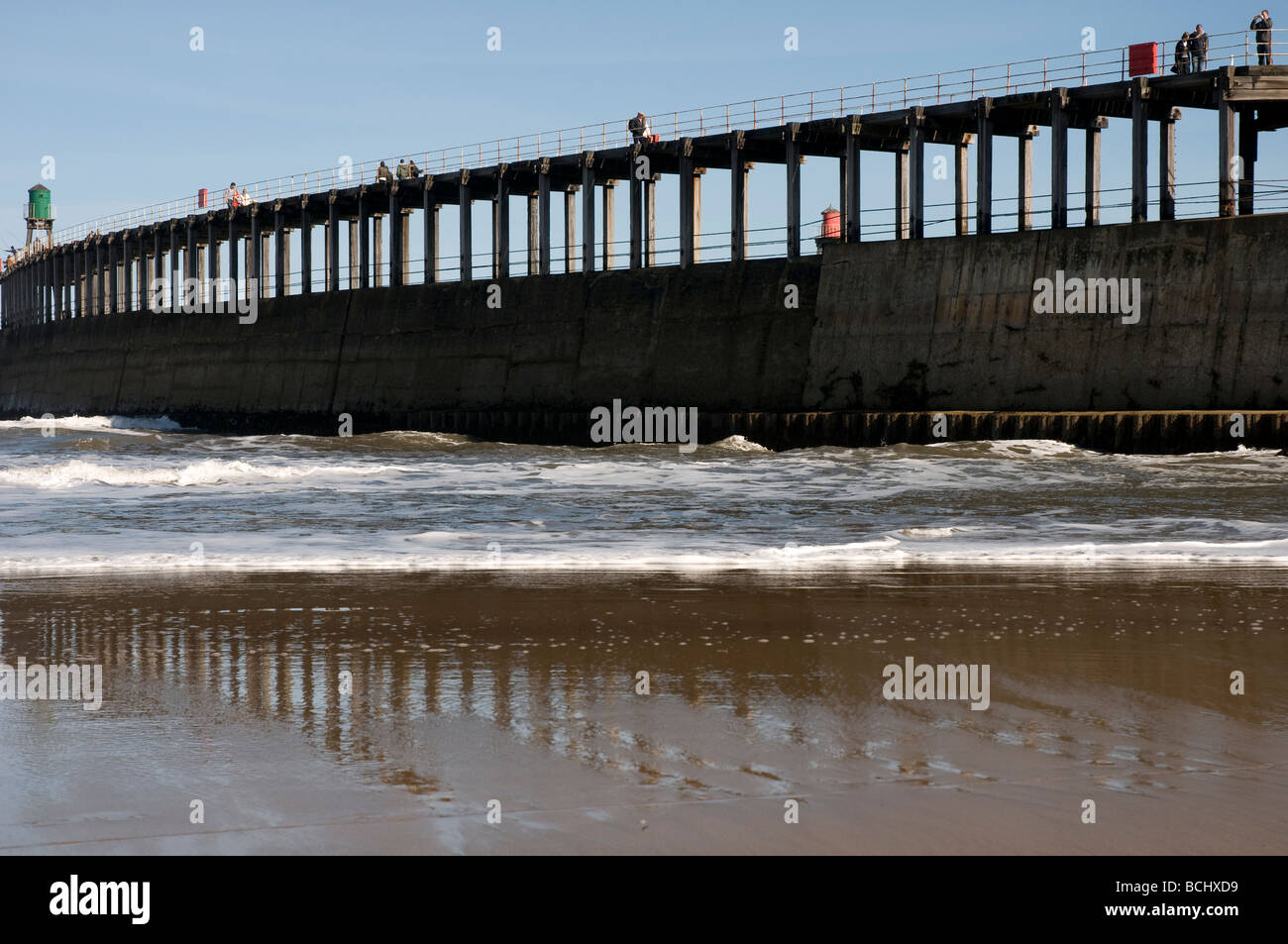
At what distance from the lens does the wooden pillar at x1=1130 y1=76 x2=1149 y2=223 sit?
2625 centimetres

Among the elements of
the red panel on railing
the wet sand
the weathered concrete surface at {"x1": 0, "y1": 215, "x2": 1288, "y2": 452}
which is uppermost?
the red panel on railing

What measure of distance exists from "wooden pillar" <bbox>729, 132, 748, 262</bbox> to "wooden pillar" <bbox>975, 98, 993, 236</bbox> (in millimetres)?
6425

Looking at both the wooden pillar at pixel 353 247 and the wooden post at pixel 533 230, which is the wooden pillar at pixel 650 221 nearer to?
the wooden post at pixel 533 230

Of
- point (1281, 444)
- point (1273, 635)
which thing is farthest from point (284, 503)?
point (1281, 444)

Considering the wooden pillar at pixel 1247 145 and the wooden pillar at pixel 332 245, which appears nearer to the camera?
the wooden pillar at pixel 1247 145

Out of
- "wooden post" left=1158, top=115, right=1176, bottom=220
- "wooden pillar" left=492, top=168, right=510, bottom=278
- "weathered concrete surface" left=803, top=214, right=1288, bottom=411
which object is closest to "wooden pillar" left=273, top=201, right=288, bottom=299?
"wooden pillar" left=492, top=168, right=510, bottom=278

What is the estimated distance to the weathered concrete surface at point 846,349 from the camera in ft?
78.4

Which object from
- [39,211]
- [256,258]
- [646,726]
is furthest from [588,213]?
[39,211]

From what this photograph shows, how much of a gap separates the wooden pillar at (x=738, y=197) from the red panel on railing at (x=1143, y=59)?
9396mm

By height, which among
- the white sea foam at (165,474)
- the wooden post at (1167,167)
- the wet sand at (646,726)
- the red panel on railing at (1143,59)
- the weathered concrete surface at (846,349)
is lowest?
the wet sand at (646,726)

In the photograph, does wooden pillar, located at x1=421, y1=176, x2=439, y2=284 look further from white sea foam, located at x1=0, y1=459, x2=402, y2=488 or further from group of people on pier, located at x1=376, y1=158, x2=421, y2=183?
white sea foam, located at x1=0, y1=459, x2=402, y2=488

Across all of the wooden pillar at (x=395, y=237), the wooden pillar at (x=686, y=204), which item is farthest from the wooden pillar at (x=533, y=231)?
the wooden pillar at (x=686, y=204)

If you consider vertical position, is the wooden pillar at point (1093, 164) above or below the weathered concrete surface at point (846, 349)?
above

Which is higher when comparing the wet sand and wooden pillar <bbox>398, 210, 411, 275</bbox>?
wooden pillar <bbox>398, 210, 411, 275</bbox>
